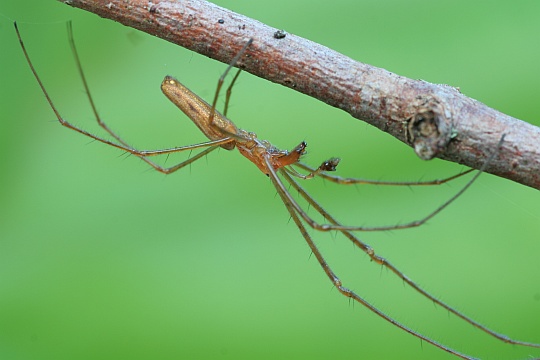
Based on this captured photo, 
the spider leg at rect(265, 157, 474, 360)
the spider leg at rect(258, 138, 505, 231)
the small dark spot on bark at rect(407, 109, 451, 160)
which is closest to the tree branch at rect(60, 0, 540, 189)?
the small dark spot on bark at rect(407, 109, 451, 160)

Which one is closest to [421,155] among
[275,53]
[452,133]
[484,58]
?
[452,133]

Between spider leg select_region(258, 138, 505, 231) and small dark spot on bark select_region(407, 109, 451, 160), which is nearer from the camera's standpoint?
small dark spot on bark select_region(407, 109, 451, 160)

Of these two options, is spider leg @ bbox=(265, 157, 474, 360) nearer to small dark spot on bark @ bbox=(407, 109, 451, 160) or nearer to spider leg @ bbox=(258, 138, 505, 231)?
spider leg @ bbox=(258, 138, 505, 231)

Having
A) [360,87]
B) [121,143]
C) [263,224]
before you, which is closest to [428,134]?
[360,87]

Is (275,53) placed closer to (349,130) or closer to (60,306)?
(349,130)

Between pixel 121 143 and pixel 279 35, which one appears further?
pixel 121 143

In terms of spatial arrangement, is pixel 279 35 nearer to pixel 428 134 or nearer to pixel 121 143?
pixel 428 134

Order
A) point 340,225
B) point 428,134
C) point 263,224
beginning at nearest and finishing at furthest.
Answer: point 428,134
point 340,225
point 263,224
